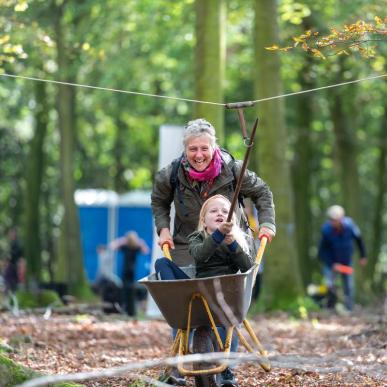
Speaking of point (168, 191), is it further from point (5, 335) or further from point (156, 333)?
point (156, 333)

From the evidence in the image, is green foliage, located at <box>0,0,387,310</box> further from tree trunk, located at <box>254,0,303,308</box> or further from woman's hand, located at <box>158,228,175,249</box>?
woman's hand, located at <box>158,228,175,249</box>

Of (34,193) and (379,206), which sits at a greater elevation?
(34,193)

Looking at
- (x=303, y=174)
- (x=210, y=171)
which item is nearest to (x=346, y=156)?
(x=303, y=174)

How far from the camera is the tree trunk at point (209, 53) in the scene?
16594mm

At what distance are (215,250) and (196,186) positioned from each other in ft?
2.92

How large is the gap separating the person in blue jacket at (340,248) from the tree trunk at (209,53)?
399cm

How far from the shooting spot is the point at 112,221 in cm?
3088

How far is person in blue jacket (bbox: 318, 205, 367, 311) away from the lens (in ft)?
64.3

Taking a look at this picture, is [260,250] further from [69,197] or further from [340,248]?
[69,197]

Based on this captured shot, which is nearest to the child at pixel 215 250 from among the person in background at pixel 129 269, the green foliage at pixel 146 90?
the green foliage at pixel 146 90

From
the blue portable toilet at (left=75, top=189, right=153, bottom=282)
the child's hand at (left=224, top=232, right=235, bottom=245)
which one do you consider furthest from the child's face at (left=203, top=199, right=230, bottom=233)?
the blue portable toilet at (left=75, top=189, right=153, bottom=282)

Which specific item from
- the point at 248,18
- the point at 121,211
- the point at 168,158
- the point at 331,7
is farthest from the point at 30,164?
the point at 168,158

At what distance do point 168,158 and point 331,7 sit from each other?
8.54m

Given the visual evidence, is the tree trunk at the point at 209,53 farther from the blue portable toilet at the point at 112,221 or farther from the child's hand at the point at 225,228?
the blue portable toilet at the point at 112,221
